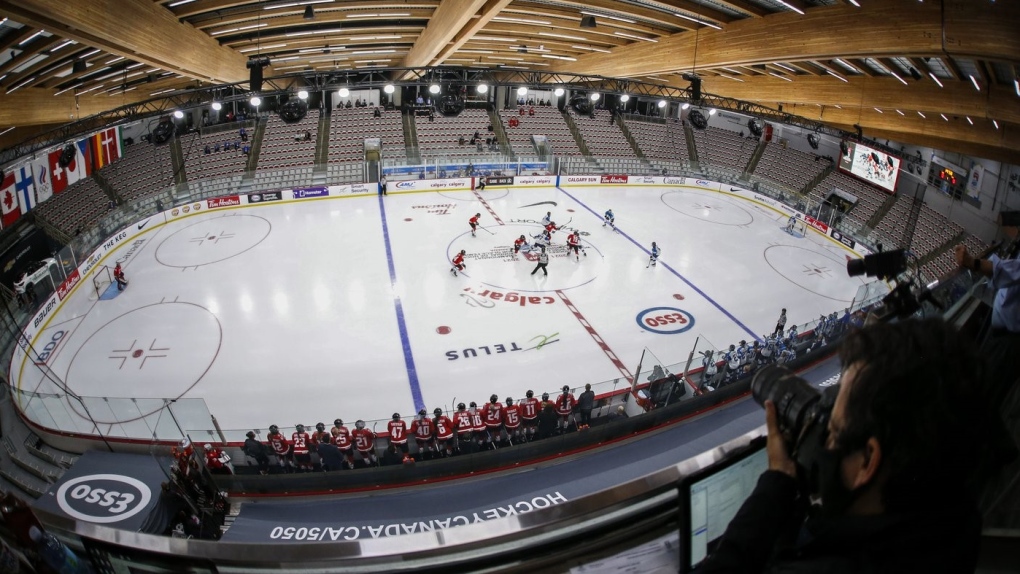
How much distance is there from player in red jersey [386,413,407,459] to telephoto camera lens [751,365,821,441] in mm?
7991

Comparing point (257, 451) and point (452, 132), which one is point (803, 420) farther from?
point (452, 132)

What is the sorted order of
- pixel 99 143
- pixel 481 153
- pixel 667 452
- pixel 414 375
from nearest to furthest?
pixel 667 452 → pixel 414 375 → pixel 99 143 → pixel 481 153

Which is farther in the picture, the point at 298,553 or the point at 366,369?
the point at 366,369

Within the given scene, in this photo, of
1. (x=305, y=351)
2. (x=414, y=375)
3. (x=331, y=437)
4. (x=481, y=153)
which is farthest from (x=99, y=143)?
(x=481, y=153)

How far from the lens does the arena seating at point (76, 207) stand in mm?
18969

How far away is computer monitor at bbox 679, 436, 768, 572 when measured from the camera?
1968mm

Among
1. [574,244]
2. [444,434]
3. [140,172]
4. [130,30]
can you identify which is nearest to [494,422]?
[444,434]

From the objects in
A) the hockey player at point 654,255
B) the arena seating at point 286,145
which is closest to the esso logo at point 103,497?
the hockey player at point 654,255

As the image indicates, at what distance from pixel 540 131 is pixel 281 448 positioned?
2810cm

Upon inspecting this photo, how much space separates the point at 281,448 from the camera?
29.5 ft

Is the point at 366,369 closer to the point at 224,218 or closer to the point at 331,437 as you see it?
the point at 331,437

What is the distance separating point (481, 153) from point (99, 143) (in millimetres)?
17330

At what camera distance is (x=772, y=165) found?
31.6 metres

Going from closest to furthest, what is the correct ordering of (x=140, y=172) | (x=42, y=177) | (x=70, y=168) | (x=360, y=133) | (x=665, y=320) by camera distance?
(x=42, y=177) → (x=665, y=320) → (x=70, y=168) → (x=140, y=172) → (x=360, y=133)
